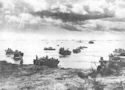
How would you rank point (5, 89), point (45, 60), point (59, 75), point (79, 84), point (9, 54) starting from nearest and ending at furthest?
point (5, 89), point (79, 84), point (59, 75), point (45, 60), point (9, 54)

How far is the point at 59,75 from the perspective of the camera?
84.8 feet

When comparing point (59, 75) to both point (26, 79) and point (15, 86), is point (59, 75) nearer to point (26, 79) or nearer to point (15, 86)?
point (26, 79)

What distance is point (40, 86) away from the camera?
68.6 ft

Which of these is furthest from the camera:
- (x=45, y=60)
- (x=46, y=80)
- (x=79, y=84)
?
(x=45, y=60)

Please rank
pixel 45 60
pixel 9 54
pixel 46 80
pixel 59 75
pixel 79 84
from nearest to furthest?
pixel 79 84, pixel 46 80, pixel 59 75, pixel 45 60, pixel 9 54

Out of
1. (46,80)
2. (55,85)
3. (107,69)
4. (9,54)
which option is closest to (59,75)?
(46,80)

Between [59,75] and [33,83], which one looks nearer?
[33,83]

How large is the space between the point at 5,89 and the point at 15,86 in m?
1.26

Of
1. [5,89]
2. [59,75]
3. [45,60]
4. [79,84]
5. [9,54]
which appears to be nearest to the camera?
[5,89]

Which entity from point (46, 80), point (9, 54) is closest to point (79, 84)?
point (46, 80)

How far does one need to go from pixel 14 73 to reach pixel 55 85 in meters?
7.91

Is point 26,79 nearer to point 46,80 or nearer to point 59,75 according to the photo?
point 46,80

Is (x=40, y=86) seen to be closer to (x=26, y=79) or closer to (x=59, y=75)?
(x=26, y=79)

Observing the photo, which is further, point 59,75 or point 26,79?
point 59,75
